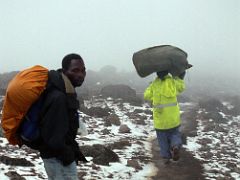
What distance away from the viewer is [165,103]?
950cm

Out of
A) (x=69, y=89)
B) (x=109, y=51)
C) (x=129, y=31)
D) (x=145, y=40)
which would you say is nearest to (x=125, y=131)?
(x=69, y=89)

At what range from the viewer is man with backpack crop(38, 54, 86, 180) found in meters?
4.37

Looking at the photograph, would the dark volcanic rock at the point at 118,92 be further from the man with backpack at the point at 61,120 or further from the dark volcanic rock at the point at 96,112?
the man with backpack at the point at 61,120

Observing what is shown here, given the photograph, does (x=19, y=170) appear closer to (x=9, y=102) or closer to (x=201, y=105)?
(x=9, y=102)

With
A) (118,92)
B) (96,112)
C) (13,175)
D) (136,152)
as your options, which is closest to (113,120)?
(96,112)

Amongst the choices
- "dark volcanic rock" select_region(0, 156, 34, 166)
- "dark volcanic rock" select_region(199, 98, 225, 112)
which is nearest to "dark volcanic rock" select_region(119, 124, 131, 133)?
"dark volcanic rock" select_region(0, 156, 34, 166)

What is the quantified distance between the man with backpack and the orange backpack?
10 centimetres

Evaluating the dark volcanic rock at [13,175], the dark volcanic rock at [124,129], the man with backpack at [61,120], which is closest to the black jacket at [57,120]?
the man with backpack at [61,120]

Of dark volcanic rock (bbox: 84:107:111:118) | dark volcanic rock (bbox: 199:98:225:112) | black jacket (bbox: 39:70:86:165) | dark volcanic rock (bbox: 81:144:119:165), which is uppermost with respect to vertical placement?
black jacket (bbox: 39:70:86:165)

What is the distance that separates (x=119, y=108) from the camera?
20.7 meters

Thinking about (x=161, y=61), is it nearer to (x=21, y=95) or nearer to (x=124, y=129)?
(x=21, y=95)

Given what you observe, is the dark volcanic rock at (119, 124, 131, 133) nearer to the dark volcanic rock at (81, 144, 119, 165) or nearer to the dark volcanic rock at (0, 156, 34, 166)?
the dark volcanic rock at (81, 144, 119, 165)

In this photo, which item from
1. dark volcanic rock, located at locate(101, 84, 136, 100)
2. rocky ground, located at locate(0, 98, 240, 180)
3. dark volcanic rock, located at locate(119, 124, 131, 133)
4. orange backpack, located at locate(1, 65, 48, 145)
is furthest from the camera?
dark volcanic rock, located at locate(101, 84, 136, 100)

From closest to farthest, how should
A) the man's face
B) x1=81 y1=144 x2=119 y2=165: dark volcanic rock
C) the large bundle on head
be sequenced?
the man's face < the large bundle on head < x1=81 y1=144 x2=119 y2=165: dark volcanic rock
